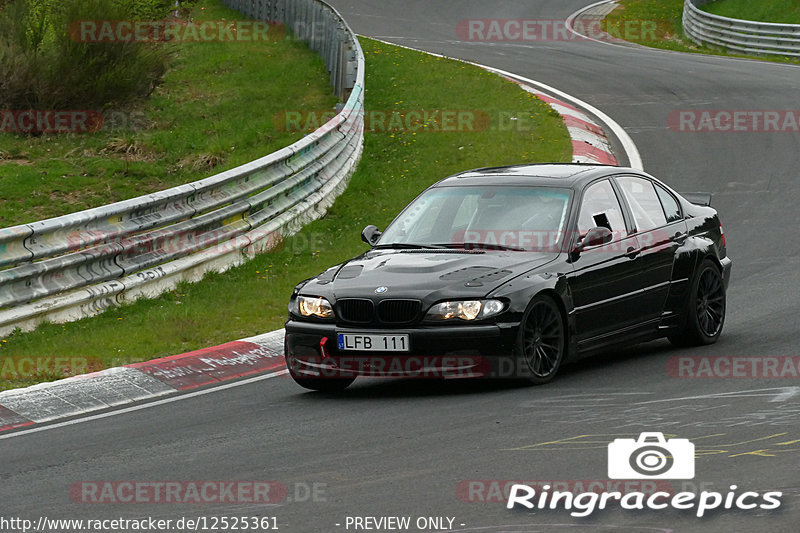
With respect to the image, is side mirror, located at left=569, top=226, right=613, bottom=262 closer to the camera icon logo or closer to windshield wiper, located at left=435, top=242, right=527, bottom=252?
windshield wiper, located at left=435, top=242, right=527, bottom=252

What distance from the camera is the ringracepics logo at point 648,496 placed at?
19.9ft

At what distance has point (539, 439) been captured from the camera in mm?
7527

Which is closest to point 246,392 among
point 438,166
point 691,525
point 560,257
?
point 560,257

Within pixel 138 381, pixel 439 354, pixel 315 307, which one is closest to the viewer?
pixel 439 354

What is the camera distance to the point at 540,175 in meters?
10.3

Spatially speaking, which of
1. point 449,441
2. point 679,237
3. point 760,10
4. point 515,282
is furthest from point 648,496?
point 760,10

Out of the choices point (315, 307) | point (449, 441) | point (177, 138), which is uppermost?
point (315, 307)

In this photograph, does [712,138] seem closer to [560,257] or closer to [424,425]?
[560,257]

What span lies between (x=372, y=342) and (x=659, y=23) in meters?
32.7

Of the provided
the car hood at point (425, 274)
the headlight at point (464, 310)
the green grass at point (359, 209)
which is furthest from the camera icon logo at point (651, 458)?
the green grass at point (359, 209)

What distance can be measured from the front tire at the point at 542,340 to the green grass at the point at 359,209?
3234 millimetres

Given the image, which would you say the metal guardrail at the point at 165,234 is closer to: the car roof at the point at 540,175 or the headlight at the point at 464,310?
the car roof at the point at 540,175

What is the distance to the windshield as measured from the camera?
32.0 ft

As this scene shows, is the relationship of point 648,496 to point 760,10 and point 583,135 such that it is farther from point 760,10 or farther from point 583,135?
point 760,10
